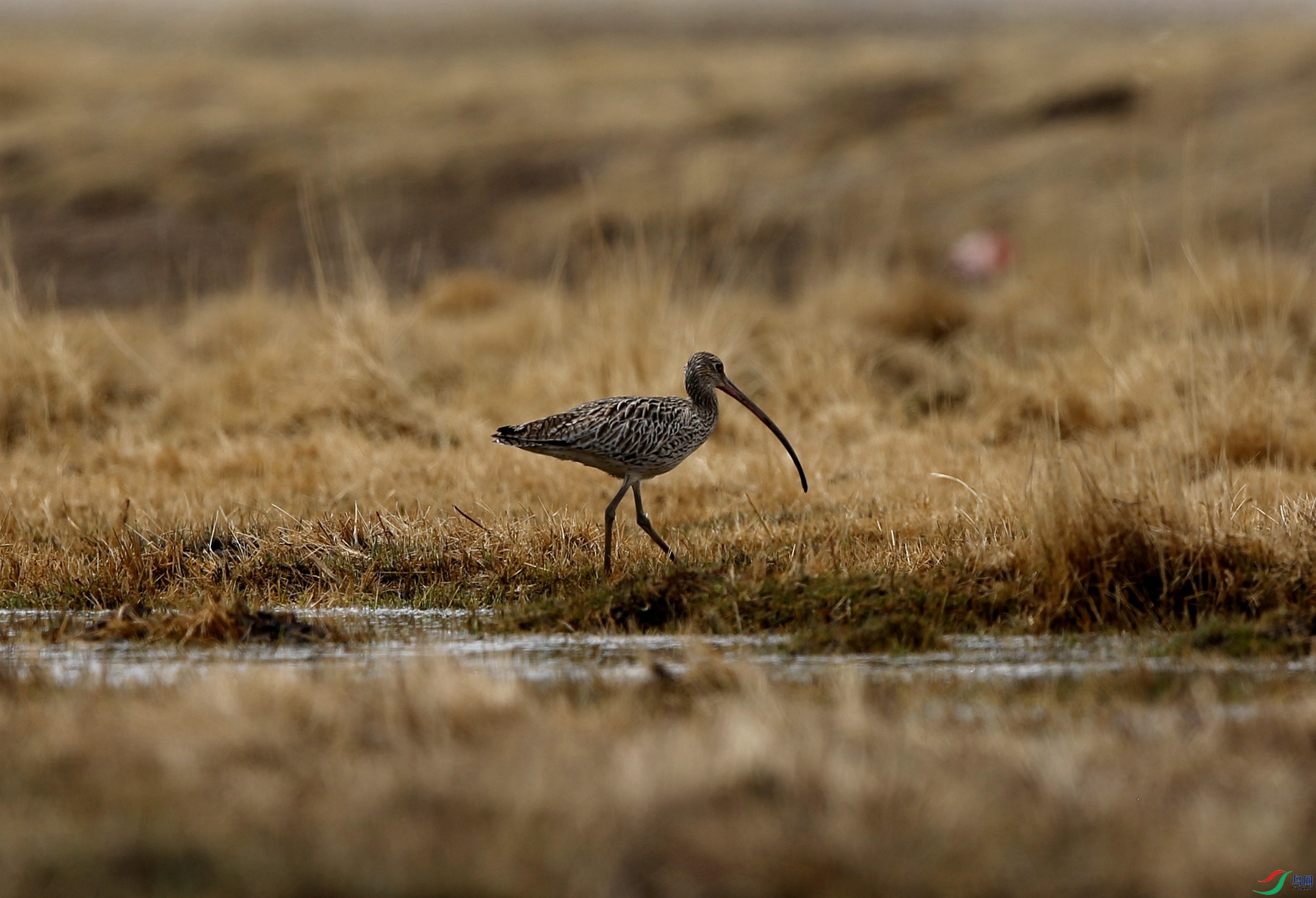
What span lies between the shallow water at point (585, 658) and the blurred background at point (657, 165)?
8079 millimetres

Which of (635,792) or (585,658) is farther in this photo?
(585,658)

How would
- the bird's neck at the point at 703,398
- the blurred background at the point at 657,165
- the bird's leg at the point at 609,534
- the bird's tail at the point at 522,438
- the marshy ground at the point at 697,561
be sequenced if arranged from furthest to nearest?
the blurred background at the point at 657,165 < the bird's neck at the point at 703,398 < the bird's tail at the point at 522,438 < the bird's leg at the point at 609,534 < the marshy ground at the point at 697,561

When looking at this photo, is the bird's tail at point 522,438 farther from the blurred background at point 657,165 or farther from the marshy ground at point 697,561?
the blurred background at point 657,165

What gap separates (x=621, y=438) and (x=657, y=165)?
29452 mm

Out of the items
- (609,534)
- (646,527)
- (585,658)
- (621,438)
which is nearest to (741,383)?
(646,527)

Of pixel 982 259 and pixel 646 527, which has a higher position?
pixel 982 259

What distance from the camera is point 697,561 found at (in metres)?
7.39

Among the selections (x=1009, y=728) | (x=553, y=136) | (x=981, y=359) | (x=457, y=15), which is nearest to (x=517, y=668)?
(x=1009, y=728)

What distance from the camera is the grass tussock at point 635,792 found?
322 centimetres

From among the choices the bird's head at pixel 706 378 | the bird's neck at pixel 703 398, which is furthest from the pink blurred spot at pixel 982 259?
the bird's neck at pixel 703 398

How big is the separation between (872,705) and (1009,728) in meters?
0.43

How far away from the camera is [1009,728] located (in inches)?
171

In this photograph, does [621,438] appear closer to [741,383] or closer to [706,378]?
[706,378]

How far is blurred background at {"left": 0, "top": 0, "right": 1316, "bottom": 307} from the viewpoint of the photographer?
2630 centimetres
